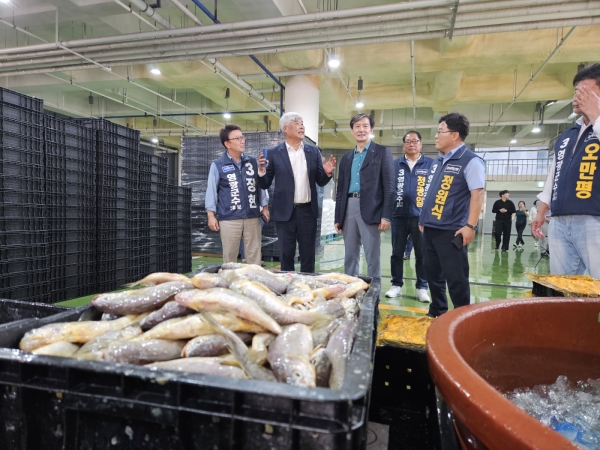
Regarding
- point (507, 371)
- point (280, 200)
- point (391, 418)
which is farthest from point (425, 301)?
point (507, 371)

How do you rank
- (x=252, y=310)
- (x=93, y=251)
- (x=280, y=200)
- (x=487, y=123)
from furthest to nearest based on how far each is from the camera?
(x=487, y=123)
(x=93, y=251)
(x=280, y=200)
(x=252, y=310)

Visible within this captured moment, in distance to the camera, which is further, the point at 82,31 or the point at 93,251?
the point at 82,31

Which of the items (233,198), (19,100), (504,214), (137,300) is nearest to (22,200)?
(19,100)

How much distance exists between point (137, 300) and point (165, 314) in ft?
Answer: 0.55

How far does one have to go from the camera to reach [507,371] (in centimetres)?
124

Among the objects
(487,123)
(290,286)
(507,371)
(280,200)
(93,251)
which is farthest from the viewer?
(487,123)

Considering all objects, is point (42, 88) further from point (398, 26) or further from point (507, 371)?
point (507, 371)

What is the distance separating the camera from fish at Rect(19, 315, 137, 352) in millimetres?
1090

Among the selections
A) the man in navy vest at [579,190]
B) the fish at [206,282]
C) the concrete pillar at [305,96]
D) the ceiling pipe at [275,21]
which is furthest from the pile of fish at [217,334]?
the concrete pillar at [305,96]

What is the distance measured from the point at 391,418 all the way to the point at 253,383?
1.22 m

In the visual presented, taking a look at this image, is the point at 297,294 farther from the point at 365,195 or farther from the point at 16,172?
the point at 16,172

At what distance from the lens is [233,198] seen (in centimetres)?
364

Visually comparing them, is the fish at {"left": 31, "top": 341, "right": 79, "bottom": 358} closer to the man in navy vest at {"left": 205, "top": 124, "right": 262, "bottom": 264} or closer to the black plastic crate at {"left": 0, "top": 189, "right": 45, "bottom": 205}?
the man in navy vest at {"left": 205, "top": 124, "right": 262, "bottom": 264}

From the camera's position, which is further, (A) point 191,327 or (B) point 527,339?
(B) point 527,339
